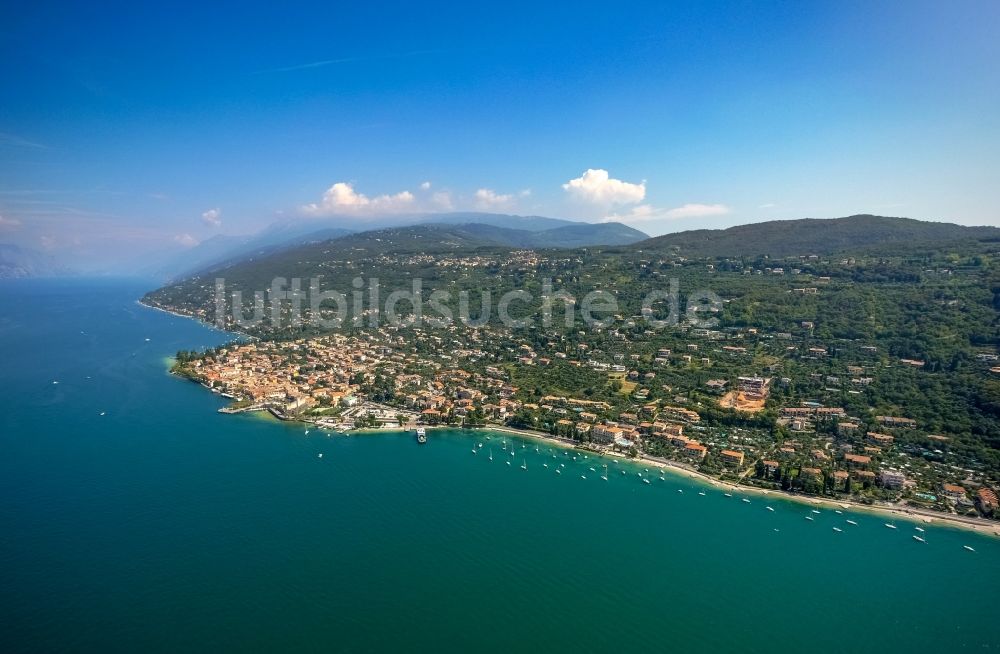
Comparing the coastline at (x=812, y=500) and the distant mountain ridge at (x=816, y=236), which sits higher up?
the distant mountain ridge at (x=816, y=236)

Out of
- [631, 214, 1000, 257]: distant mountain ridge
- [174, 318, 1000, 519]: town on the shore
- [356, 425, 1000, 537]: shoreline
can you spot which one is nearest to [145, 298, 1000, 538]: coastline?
[356, 425, 1000, 537]: shoreline

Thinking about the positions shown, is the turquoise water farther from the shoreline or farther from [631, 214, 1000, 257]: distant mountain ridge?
[631, 214, 1000, 257]: distant mountain ridge

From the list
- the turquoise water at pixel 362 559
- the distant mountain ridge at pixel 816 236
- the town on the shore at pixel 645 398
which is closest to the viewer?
the turquoise water at pixel 362 559

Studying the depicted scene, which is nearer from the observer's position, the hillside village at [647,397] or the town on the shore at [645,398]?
the town on the shore at [645,398]

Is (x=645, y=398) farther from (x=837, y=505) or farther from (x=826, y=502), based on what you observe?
(x=837, y=505)

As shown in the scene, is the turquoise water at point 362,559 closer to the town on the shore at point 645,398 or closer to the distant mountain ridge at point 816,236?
the town on the shore at point 645,398

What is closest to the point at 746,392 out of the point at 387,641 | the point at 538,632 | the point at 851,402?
the point at 851,402

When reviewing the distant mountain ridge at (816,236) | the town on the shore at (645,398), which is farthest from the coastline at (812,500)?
the distant mountain ridge at (816,236)

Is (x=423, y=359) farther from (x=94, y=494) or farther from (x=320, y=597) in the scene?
(x=320, y=597)
